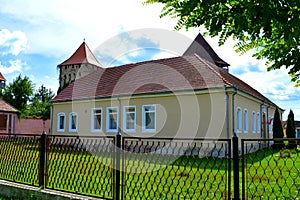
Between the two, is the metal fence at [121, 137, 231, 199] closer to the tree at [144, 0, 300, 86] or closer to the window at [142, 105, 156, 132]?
the tree at [144, 0, 300, 86]

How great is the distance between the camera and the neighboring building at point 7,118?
88.1ft

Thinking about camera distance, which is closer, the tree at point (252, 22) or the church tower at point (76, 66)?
the tree at point (252, 22)

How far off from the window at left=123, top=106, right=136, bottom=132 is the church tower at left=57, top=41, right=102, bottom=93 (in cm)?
2677

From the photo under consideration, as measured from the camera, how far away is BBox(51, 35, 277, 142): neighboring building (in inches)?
563

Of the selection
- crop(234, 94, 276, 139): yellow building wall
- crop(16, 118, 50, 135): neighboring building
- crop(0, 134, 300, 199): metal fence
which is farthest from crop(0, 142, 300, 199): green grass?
crop(16, 118, 50, 135): neighboring building

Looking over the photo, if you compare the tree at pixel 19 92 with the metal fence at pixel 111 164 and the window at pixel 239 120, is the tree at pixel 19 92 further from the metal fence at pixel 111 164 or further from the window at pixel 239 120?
the metal fence at pixel 111 164

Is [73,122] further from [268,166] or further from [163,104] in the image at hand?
[268,166]

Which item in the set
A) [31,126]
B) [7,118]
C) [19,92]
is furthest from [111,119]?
[19,92]

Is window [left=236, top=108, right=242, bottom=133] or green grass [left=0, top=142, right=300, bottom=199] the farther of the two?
window [left=236, top=108, right=242, bottom=133]

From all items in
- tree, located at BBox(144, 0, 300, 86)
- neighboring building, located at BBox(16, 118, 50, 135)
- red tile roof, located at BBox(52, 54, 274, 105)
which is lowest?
neighboring building, located at BBox(16, 118, 50, 135)

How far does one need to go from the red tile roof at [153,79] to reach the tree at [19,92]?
1439 centimetres

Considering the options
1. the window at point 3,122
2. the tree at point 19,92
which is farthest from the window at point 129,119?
the tree at point 19,92

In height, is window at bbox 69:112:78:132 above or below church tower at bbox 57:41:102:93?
below

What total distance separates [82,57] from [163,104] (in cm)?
3200
